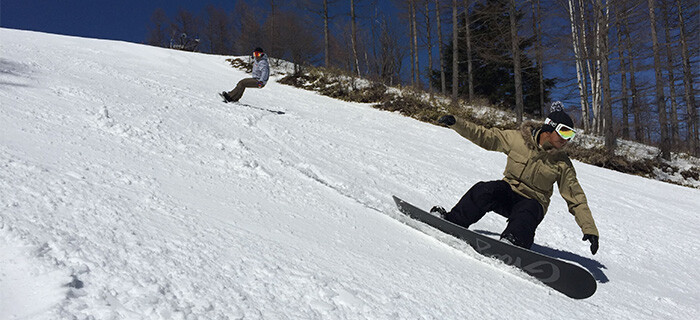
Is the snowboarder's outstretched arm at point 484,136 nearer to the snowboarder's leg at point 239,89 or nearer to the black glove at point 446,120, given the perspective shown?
the black glove at point 446,120

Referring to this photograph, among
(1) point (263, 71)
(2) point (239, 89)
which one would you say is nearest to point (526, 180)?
(2) point (239, 89)

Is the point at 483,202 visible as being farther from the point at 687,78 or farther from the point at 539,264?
the point at 687,78

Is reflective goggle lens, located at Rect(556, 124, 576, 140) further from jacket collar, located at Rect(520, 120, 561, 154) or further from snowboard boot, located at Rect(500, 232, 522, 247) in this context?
snowboard boot, located at Rect(500, 232, 522, 247)

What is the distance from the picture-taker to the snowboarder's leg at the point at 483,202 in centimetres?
294

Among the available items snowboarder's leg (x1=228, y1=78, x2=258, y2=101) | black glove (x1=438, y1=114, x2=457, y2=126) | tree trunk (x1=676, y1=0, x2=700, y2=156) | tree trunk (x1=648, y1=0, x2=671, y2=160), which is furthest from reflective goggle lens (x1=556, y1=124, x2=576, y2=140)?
tree trunk (x1=676, y1=0, x2=700, y2=156)

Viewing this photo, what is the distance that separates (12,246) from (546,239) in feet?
13.3

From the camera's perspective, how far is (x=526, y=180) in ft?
9.62

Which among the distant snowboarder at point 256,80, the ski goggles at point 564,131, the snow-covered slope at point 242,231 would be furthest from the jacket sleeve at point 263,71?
the ski goggles at point 564,131

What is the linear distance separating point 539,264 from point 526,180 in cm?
74

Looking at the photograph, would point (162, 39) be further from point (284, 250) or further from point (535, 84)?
point (284, 250)

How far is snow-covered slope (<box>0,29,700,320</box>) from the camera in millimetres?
1355

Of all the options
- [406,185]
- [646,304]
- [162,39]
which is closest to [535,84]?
[406,185]

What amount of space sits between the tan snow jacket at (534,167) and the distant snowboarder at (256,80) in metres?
5.34

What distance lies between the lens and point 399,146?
6816 millimetres
